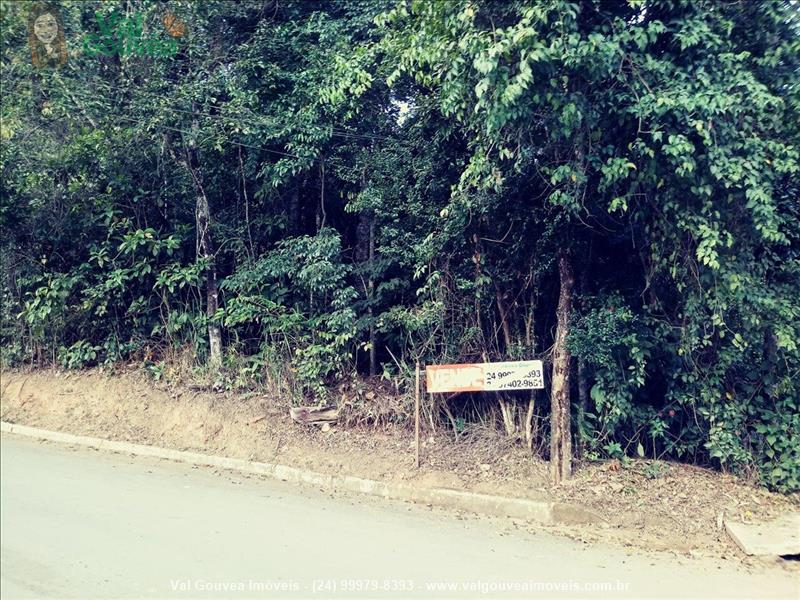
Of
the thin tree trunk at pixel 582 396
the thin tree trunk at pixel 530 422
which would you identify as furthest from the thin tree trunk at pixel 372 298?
the thin tree trunk at pixel 582 396

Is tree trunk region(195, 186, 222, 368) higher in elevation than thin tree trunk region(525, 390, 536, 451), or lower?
higher

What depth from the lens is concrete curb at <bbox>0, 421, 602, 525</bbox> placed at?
6.05 m

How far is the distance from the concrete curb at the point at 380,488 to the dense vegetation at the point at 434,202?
3.58 ft

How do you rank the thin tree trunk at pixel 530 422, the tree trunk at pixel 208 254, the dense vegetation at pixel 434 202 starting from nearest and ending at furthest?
the dense vegetation at pixel 434 202
the thin tree trunk at pixel 530 422
the tree trunk at pixel 208 254

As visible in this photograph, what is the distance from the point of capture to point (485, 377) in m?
6.80

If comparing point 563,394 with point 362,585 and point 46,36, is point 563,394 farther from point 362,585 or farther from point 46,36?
point 46,36

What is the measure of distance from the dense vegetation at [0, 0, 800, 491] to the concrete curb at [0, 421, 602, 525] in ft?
3.58

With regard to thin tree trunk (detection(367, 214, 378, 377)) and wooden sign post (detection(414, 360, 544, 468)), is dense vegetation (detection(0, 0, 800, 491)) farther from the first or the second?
wooden sign post (detection(414, 360, 544, 468))

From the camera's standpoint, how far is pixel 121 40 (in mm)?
8914

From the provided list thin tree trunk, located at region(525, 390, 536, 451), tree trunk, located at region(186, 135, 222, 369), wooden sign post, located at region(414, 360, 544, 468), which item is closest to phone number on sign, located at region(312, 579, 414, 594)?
wooden sign post, located at region(414, 360, 544, 468)

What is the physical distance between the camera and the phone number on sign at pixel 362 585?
4586 millimetres

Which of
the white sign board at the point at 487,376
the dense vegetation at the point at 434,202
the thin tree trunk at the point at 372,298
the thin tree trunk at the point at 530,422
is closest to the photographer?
the dense vegetation at the point at 434,202

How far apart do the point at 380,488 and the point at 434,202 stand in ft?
11.7

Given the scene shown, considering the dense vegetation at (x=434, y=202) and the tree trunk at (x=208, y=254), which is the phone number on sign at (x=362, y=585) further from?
the tree trunk at (x=208, y=254)
